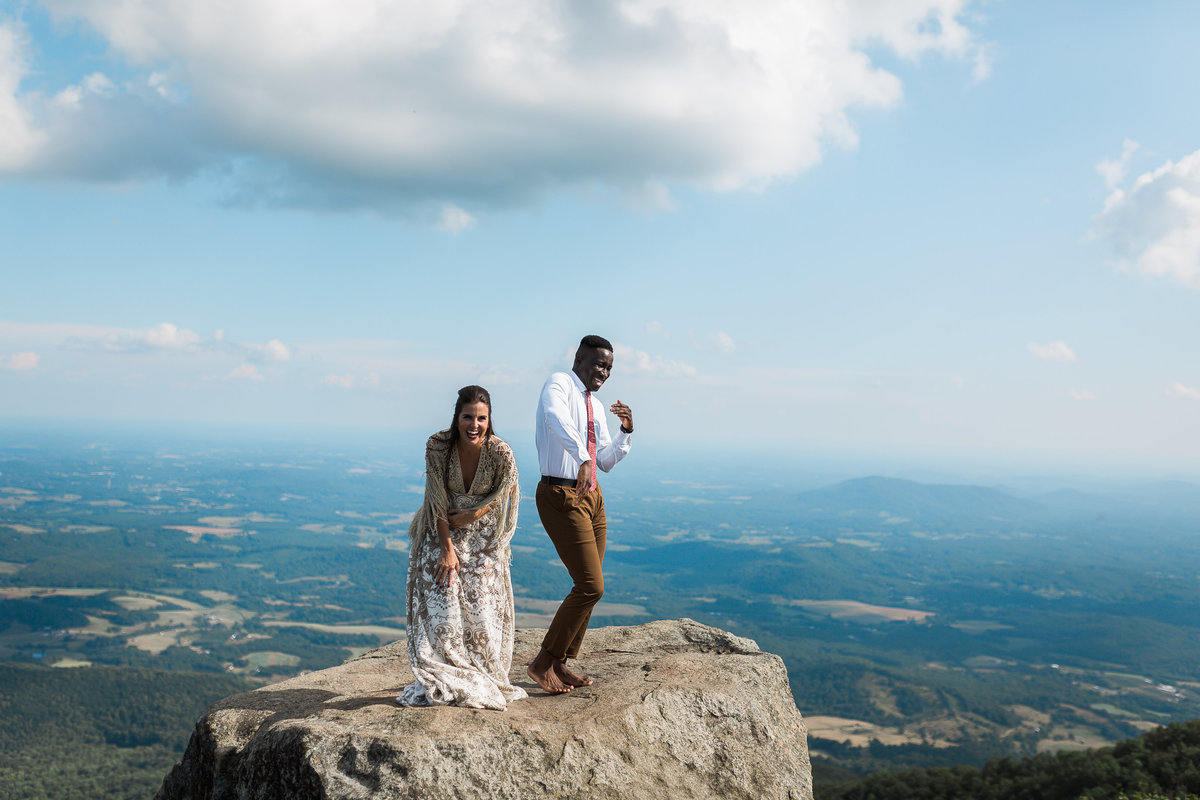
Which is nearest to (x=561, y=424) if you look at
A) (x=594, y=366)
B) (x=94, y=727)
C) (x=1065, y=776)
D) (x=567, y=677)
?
(x=594, y=366)

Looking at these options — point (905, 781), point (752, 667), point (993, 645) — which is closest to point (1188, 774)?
point (905, 781)

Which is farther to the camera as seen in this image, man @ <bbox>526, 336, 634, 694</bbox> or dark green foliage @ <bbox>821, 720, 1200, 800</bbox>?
dark green foliage @ <bbox>821, 720, 1200, 800</bbox>

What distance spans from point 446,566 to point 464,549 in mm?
254

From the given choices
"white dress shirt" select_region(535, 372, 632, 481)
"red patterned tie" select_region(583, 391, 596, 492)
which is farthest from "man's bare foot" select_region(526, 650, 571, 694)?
"white dress shirt" select_region(535, 372, 632, 481)

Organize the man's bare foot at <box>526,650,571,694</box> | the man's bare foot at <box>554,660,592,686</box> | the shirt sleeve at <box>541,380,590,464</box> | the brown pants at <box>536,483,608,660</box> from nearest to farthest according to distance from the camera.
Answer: the shirt sleeve at <box>541,380,590,464</box>
the brown pants at <box>536,483,608,660</box>
the man's bare foot at <box>526,650,571,694</box>
the man's bare foot at <box>554,660,592,686</box>

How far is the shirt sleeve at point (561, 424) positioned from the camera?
6.20 metres

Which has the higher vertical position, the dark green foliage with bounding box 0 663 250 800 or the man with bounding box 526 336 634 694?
the man with bounding box 526 336 634 694

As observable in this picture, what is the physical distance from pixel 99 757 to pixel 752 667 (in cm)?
8310

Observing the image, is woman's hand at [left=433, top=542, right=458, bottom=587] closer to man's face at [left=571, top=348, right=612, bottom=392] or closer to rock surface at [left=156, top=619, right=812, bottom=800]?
rock surface at [left=156, top=619, right=812, bottom=800]

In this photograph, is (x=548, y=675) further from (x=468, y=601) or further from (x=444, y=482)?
(x=444, y=482)

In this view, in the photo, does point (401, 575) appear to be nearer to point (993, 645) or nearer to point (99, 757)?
point (99, 757)

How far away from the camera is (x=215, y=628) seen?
12050cm

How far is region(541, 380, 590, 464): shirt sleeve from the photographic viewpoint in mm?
6195

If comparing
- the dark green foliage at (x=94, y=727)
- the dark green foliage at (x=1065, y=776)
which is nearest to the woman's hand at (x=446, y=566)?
the dark green foliage at (x=1065, y=776)
